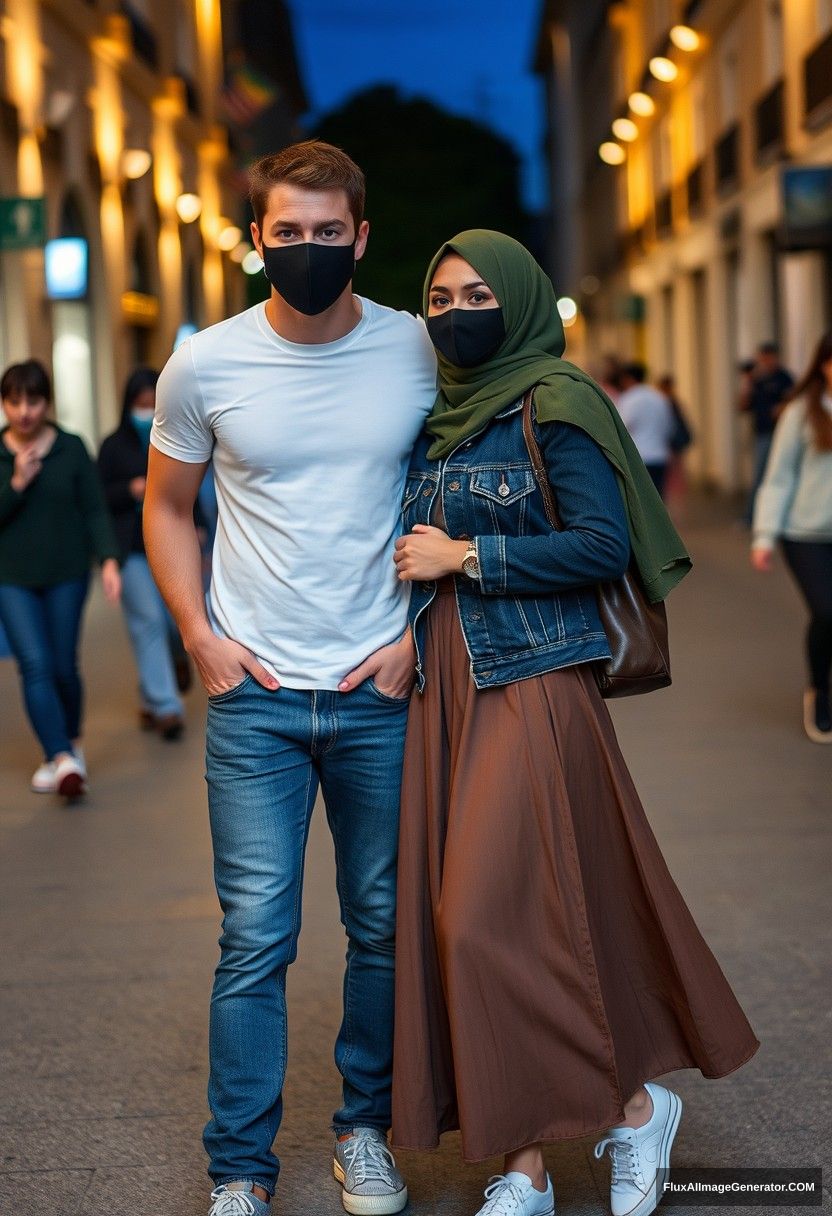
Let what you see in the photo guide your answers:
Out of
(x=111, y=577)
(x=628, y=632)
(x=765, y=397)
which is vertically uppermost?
(x=628, y=632)

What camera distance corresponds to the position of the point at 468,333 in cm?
335

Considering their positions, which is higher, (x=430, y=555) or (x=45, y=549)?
(x=430, y=555)

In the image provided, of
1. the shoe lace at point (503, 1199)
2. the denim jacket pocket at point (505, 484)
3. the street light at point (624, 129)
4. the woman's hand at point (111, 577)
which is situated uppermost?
the street light at point (624, 129)

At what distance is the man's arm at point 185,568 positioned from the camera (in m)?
3.47

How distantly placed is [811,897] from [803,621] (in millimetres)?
7082

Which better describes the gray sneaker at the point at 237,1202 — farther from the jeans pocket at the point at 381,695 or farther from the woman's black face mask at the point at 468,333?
the woman's black face mask at the point at 468,333

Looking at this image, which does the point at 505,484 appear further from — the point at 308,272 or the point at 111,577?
the point at 111,577

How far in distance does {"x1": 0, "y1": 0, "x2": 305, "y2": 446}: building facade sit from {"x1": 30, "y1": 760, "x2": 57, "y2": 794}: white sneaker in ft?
25.0

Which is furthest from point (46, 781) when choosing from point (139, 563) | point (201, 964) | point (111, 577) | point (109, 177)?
point (109, 177)

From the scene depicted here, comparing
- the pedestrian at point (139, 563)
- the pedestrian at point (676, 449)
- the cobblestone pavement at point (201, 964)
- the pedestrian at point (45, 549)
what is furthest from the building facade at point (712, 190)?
the pedestrian at point (45, 549)

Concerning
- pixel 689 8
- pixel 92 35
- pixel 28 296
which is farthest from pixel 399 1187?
pixel 689 8

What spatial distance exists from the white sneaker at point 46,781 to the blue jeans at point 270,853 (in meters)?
4.51

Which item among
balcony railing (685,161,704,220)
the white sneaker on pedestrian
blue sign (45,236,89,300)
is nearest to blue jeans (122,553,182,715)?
the white sneaker on pedestrian

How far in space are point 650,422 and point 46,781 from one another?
1162 centimetres
